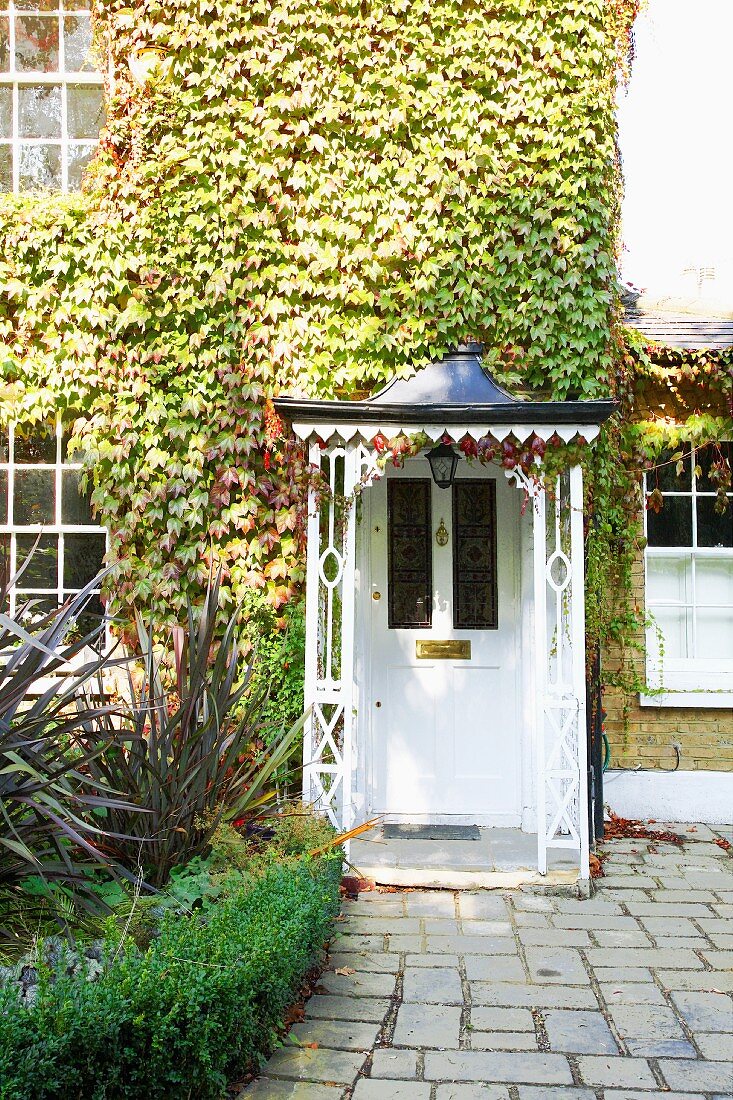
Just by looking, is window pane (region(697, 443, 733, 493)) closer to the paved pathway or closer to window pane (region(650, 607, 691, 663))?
window pane (region(650, 607, 691, 663))

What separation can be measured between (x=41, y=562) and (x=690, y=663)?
4908mm

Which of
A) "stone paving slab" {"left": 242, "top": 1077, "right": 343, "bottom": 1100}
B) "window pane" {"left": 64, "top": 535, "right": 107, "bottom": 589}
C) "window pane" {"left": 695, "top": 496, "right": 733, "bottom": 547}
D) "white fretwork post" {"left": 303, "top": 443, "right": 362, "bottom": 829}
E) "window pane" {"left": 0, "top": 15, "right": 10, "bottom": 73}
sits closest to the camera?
"stone paving slab" {"left": 242, "top": 1077, "right": 343, "bottom": 1100}

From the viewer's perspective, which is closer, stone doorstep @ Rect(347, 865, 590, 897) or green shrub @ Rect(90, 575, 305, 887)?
green shrub @ Rect(90, 575, 305, 887)

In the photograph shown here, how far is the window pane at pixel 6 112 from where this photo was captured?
682cm

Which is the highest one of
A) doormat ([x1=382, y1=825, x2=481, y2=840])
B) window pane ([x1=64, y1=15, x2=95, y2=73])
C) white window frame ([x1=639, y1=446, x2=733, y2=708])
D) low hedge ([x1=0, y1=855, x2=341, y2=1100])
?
window pane ([x1=64, y1=15, x2=95, y2=73])

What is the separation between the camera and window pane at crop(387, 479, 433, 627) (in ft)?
21.7

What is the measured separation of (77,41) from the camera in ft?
22.2

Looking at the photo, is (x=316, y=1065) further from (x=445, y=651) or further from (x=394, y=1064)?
(x=445, y=651)

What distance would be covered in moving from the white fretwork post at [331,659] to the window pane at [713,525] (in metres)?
3.01

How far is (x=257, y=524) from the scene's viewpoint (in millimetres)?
6238

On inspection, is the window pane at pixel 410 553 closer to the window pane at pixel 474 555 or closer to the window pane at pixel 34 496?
the window pane at pixel 474 555

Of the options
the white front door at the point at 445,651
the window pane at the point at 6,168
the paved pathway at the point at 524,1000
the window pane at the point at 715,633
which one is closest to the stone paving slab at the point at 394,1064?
the paved pathway at the point at 524,1000

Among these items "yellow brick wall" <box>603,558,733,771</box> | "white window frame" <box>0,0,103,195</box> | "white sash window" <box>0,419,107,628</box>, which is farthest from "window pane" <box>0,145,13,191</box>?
"yellow brick wall" <box>603,558,733,771</box>

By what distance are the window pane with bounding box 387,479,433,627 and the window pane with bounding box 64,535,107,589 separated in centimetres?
209
